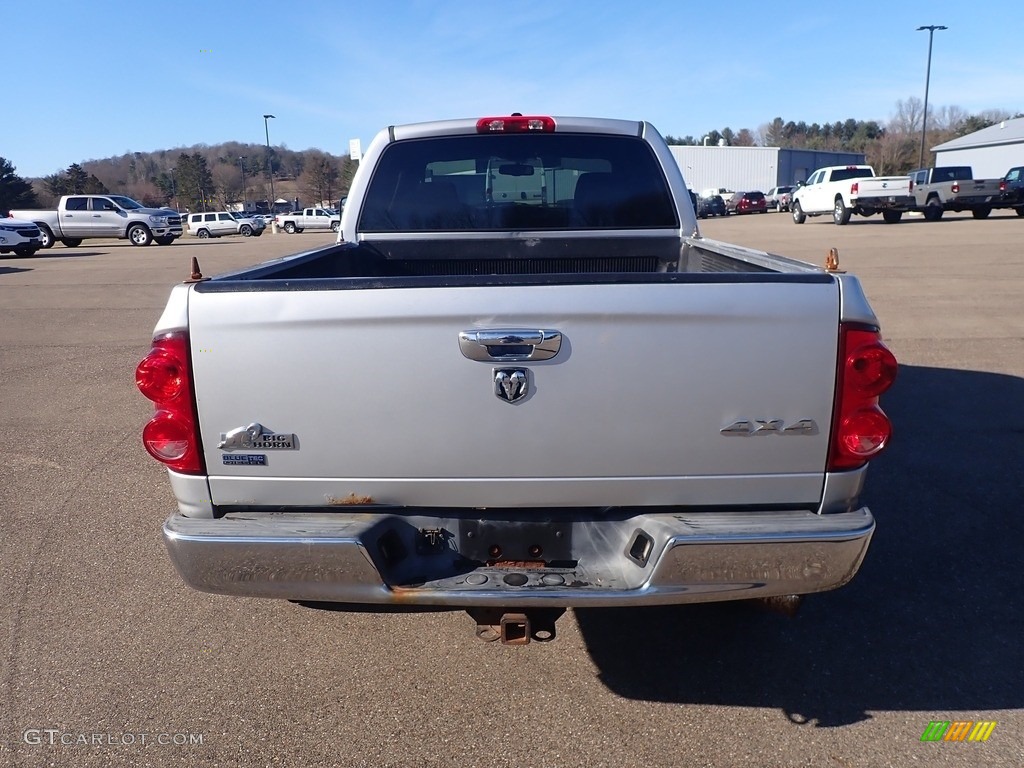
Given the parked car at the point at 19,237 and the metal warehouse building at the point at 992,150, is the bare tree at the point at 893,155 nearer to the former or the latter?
the metal warehouse building at the point at 992,150

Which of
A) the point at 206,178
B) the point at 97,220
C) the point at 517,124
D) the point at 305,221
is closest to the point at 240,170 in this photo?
the point at 206,178

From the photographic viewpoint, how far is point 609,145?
4641mm

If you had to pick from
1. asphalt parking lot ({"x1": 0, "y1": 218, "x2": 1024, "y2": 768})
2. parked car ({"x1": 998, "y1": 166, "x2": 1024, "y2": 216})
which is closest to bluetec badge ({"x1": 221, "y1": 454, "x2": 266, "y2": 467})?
asphalt parking lot ({"x1": 0, "y1": 218, "x2": 1024, "y2": 768})

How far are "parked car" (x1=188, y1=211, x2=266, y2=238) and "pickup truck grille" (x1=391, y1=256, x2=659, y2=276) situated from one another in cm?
5019

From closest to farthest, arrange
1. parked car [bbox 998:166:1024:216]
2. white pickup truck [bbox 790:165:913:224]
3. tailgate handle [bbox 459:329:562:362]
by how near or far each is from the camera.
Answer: tailgate handle [bbox 459:329:562:362]
white pickup truck [bbox 790:165:913:224]
parked car [bbox 998:166:1024:216]

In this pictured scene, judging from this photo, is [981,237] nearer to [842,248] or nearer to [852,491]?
[842,248]

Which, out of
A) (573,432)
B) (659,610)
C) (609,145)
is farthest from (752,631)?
(609,145)

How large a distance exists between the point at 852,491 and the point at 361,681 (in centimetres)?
197

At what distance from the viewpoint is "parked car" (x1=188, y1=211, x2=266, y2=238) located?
51062 mm

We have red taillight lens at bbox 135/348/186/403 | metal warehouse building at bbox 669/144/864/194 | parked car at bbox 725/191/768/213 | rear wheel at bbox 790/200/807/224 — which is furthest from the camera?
metal warehouse building at bbox 669/144/864/194

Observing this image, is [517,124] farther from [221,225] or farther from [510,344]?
[221,225]

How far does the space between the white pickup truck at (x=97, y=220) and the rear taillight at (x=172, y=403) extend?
34229 millimetres

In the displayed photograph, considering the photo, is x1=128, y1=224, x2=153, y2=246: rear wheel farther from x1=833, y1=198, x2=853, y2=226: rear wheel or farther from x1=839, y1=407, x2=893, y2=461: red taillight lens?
x1=839, y1=407, x2=893, y2=461: red taillight lens

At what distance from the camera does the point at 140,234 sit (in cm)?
3344
